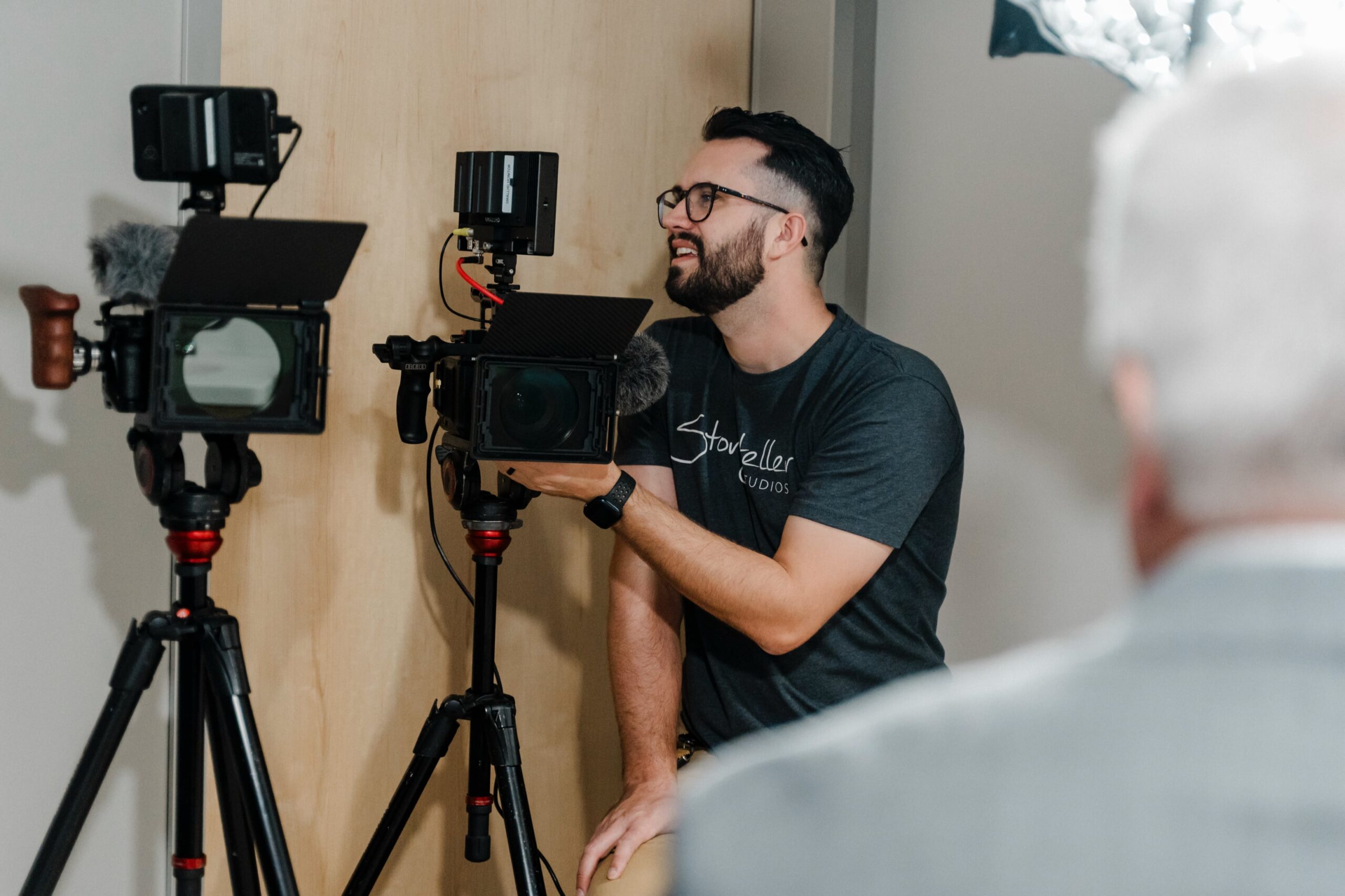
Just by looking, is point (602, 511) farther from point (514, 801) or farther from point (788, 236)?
point (788, 236)

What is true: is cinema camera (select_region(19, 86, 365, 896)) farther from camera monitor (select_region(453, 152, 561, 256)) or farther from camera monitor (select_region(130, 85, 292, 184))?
camera monitor (select_region(453, 152, 561, 256))

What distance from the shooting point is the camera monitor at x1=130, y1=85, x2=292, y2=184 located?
54.6 inches

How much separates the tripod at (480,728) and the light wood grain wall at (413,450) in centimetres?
36

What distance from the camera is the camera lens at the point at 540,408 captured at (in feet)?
4.91

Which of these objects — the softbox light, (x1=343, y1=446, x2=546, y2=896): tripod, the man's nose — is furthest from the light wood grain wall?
the softbox light

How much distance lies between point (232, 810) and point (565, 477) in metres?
0.57

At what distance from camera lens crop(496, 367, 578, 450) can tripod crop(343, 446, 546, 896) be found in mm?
203

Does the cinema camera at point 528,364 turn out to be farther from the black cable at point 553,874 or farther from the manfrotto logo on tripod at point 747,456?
the black cable at point 553,874

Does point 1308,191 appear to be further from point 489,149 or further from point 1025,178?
point 489,149

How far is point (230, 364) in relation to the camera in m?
1.34

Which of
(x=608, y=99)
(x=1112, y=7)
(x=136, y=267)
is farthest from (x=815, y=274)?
(x=136, y=267)

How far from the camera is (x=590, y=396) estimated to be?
59.5 inches

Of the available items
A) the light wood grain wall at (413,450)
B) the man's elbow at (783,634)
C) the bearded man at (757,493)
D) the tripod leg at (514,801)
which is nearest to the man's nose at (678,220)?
the bearded man at (757,493)

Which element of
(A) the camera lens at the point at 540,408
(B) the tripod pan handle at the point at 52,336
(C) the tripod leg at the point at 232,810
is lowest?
(C) the tripod leg at the point at 232,810
